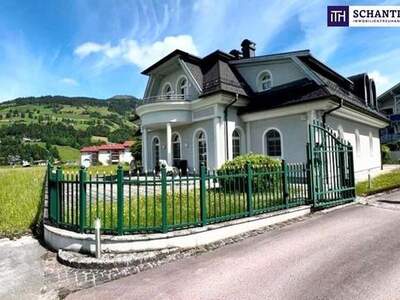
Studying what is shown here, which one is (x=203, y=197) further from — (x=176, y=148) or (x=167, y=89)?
(x=167, y=89)

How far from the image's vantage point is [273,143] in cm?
1530

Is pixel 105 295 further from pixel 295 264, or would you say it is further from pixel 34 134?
pixel 34 134

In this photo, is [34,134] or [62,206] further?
[34,134]

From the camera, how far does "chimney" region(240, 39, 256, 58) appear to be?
19.7 m

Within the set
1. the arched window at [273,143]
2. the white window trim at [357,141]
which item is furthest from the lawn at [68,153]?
the white window trim at [357,141]

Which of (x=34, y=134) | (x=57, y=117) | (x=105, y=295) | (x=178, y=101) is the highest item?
(x=57, y=117)

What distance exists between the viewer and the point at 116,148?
A: 8494 centimetres

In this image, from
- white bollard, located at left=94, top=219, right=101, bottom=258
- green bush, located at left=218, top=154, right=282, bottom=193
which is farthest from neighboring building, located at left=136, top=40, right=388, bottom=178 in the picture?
white bollard, located at left=94, top=219, right=101, bottom=258

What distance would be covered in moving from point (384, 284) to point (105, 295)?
356 cm

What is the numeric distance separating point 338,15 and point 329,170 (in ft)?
25.2

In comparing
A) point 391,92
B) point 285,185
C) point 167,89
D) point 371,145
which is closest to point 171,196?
point 285,185

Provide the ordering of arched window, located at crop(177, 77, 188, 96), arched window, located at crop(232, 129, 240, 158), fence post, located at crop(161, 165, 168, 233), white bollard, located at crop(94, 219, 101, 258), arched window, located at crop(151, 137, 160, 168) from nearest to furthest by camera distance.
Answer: white bollard, located at crop(94, 219, 101, 258) → fence post, located at crop(161, 165, 168, 233) → arched window, located at crop(232, 129, 240, 158) → arched window, located at crop(177, 77, 188, 96) → arched window, located at crop(151, 137, 160, 168)

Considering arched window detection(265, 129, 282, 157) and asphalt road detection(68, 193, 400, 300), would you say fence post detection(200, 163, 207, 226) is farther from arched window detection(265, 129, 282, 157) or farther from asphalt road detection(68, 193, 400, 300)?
arched window detection(265, 129, 282, 157)

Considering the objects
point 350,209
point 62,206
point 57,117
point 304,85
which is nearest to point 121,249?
point 62,206
